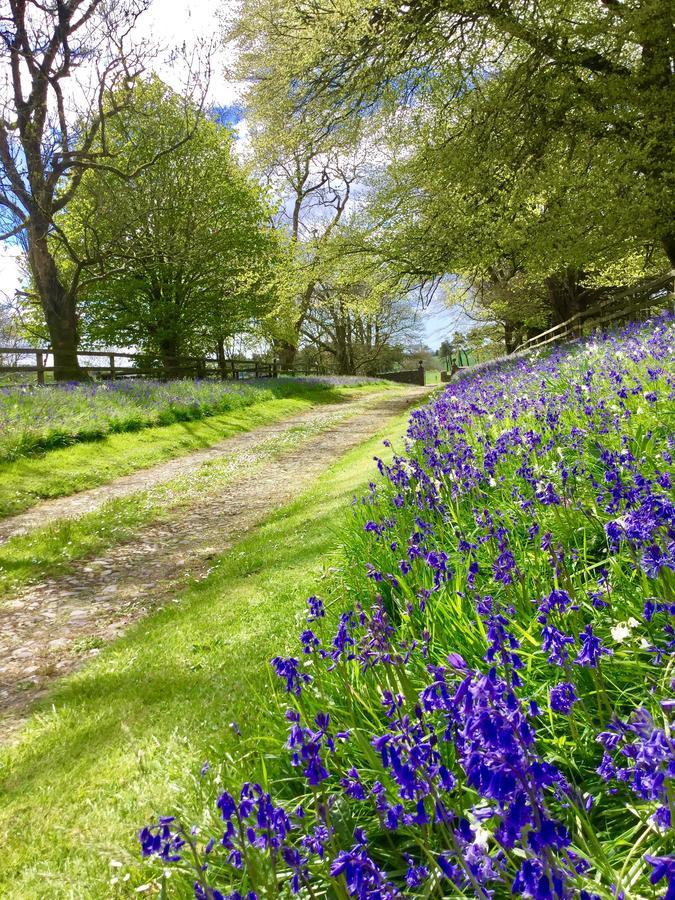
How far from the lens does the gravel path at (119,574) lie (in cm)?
481

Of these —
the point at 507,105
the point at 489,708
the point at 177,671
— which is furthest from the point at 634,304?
the point at 489,708

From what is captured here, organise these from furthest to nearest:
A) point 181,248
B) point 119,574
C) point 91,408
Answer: point 181,248 → point 91,408 → point 119,574

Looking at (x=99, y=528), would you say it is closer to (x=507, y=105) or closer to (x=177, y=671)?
(x=177, y=671)

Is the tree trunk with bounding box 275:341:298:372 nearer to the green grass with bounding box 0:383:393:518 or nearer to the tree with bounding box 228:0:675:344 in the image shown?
the green grass with bounding box 0:383:393:518

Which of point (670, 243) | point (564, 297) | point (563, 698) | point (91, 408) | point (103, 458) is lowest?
point (563, 698)

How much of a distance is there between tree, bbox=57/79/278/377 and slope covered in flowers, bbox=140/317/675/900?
2187 centimetres

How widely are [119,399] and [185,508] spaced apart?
9.00m

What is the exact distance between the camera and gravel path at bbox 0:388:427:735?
4812mm

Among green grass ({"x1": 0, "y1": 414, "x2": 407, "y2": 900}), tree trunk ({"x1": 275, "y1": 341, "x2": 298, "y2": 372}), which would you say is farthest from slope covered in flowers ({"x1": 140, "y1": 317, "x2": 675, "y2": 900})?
tree trunk ({"x1": 275, "y1": 341, "x2": 298, "y2": 372})

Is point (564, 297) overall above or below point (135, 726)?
above

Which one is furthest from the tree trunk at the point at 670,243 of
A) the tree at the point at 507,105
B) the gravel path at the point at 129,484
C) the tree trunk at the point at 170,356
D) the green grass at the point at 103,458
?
the tree trunk at the point at 170,356

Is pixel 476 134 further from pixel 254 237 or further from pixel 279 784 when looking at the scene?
pixel 254 237

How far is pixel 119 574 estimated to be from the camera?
682cm

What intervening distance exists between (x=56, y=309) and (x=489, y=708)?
22559 mm
